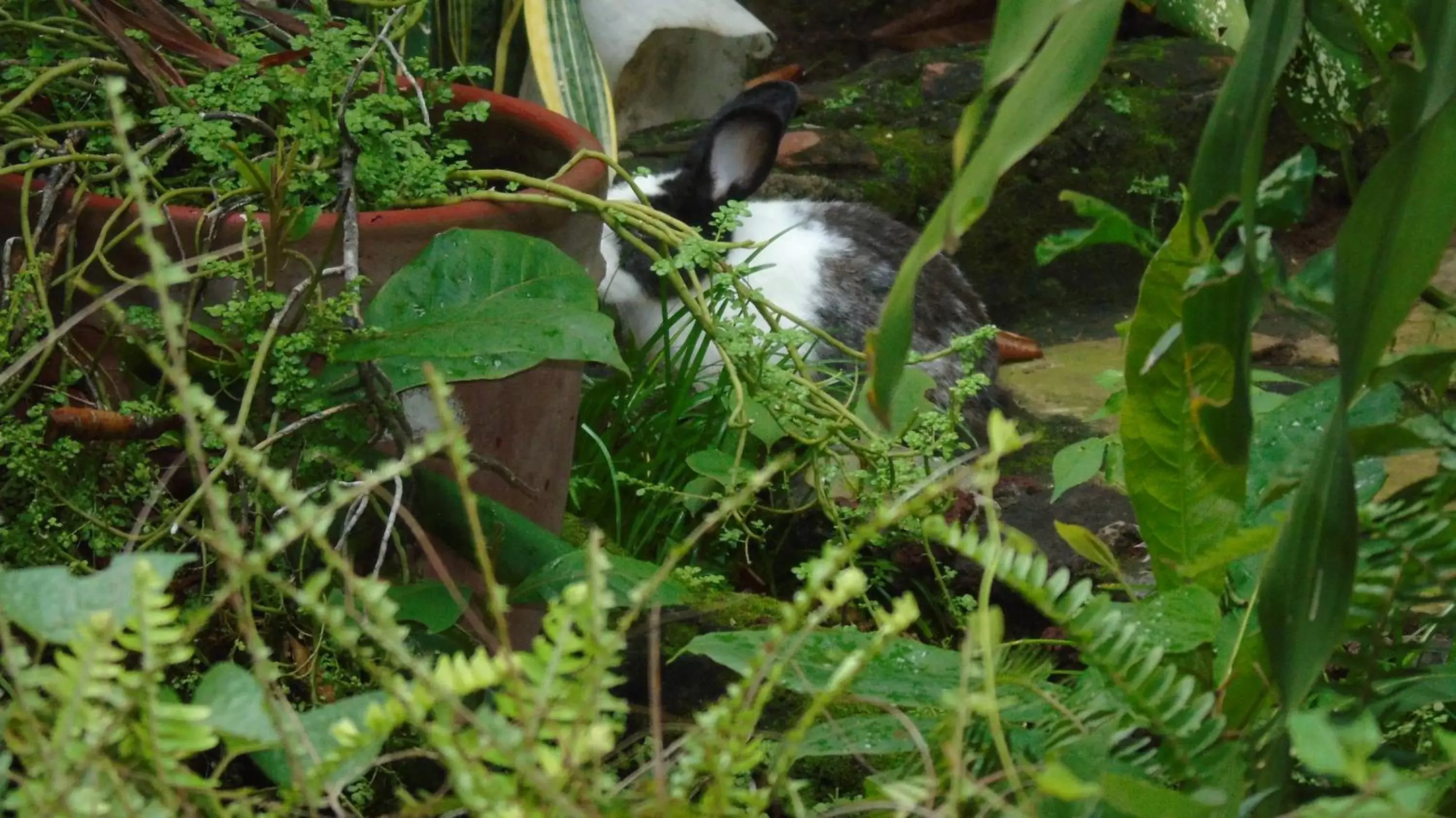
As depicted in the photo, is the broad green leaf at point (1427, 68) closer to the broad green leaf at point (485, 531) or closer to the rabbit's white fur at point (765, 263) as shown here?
the broad green leaf at point (485, 531)

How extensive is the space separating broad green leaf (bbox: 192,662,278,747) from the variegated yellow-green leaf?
5.15ft

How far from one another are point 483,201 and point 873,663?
73 cm

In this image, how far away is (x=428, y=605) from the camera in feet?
4.21

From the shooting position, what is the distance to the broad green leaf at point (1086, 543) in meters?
1.10

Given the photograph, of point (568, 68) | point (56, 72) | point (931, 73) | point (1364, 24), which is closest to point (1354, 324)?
point (1364, 24)

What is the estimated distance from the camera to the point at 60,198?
4.74 feet

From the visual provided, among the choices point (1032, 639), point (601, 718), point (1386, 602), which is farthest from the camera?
point (1032, 639)

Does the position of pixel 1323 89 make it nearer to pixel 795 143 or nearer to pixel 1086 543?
pixel 1086 543

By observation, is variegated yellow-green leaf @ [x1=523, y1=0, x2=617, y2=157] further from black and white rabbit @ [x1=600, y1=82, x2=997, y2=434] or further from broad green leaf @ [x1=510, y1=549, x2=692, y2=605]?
broad green leaf @ [x1=510, y1=549, x2=692, y2=605]

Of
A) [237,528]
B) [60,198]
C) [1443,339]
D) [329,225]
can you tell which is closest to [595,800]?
[237,528]

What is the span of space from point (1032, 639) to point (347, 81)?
0.91m

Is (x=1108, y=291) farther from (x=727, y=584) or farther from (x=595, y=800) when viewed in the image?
(x=595, y=800)

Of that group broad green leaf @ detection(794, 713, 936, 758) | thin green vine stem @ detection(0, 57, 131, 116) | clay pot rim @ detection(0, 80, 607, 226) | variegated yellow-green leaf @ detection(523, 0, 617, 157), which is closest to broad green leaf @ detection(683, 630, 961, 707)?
broad green leaf @ detection(794, 713, 936, 758)

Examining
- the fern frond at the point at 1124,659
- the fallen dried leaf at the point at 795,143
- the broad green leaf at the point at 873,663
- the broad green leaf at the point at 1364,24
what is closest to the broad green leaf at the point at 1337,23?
the broad green leaf at the point at 1364,24
